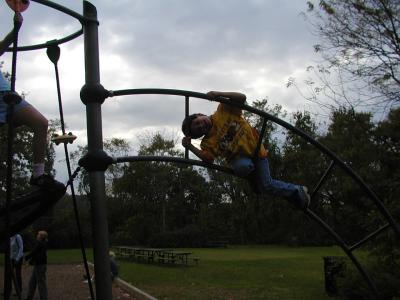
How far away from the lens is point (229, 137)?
10.4 ft

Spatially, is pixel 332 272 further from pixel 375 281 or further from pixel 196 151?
pixel 196 151

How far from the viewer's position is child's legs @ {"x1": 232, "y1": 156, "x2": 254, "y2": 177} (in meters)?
3.07

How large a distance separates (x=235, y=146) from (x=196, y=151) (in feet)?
0.81

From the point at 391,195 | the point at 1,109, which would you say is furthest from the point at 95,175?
the point at 391,195

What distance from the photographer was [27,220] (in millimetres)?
2281

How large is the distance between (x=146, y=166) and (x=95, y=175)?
45.6 meters

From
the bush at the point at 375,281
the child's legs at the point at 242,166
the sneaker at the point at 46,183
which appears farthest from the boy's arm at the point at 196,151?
the bush at the point at 375,281

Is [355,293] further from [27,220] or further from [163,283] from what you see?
[27,220]

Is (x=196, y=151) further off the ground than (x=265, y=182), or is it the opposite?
(x=196, y=151)

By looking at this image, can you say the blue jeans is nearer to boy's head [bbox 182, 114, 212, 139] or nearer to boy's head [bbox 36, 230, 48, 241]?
boy's head [bbox 182, 114, 212, 139]

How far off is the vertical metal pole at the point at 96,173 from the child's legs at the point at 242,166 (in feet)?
3.35

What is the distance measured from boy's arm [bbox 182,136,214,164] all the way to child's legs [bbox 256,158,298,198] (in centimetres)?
35

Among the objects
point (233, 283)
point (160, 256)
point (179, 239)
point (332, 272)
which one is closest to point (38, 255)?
point (233, 283)

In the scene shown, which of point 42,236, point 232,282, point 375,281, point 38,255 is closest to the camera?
point 375,281
